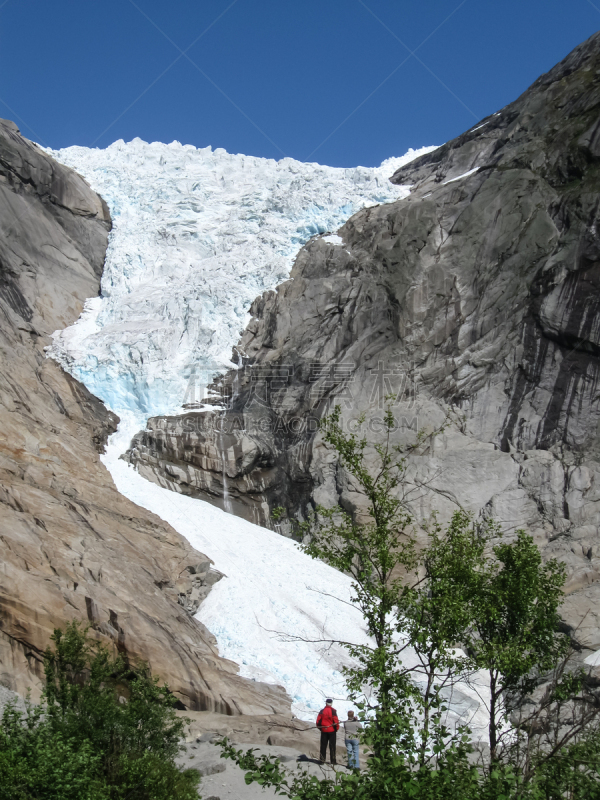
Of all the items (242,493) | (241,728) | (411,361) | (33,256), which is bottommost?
(241,728)

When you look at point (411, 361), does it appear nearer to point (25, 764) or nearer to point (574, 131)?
point (574, 131)

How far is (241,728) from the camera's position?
16.9m

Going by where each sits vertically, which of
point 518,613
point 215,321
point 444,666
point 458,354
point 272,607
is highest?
point 215,321

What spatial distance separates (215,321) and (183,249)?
9.36 meters

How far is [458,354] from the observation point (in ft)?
115

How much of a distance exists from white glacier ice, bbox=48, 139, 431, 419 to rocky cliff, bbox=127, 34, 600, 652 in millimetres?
2606

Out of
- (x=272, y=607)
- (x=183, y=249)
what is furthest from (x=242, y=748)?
(x=183, y=249)

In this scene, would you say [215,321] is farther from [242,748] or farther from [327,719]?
[327,719]

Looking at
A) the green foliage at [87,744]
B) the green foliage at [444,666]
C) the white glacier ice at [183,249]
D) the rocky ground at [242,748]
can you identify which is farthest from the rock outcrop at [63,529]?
the green foliage at [444,666]

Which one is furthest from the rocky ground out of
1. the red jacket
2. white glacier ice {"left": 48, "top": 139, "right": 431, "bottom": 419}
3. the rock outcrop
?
white glacier ice {"left": 48, "top": 139, "right": 431, "bottom": 419}

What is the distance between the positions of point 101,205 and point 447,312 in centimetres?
2963

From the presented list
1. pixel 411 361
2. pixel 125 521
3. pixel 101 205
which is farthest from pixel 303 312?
pixel 101 205

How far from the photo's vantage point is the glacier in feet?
77.8

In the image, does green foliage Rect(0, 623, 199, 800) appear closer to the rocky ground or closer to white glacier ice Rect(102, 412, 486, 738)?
the rocky ground
